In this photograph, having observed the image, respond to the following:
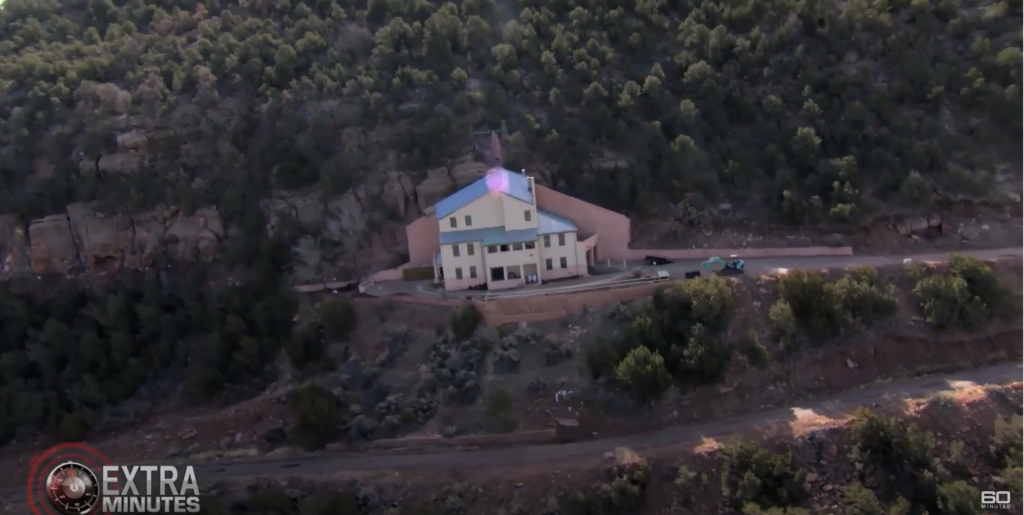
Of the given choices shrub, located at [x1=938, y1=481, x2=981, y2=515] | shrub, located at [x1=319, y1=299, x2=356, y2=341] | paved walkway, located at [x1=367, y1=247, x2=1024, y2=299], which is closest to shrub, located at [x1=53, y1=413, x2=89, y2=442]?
shrub, located at [x1=319, y1=299, x2=356, y2=341]

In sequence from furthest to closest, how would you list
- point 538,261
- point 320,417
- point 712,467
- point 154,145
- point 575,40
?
point 575,40 → point 154,145 → point 538,261 → point 320,417 → point 712,467

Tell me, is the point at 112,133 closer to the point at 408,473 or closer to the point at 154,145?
the point at 154,145

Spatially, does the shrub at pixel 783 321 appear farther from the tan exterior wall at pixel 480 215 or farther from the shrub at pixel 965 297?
the tan exterior wall at pixel 480 215

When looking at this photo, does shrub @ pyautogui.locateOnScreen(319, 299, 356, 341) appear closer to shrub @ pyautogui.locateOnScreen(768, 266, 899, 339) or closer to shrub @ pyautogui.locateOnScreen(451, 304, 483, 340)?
shrub @ pyautogui.locateOnScreen(451, 304, 483, 340)

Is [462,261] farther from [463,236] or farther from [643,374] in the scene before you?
[643,374]

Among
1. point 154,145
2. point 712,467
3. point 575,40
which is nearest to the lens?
point 712,467

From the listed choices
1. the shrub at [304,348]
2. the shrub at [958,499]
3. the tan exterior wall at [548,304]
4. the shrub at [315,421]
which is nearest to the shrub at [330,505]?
the shrub at [315,421]

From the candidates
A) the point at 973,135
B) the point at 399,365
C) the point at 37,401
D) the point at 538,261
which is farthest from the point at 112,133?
the point at 973,135
